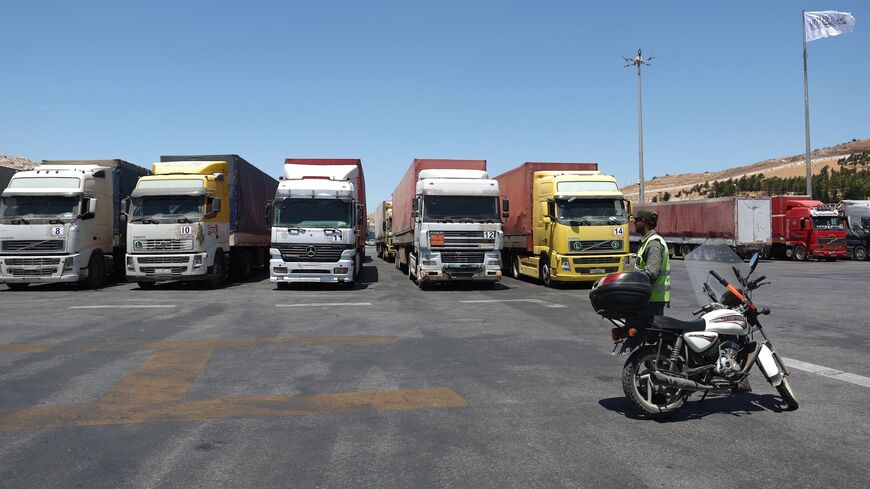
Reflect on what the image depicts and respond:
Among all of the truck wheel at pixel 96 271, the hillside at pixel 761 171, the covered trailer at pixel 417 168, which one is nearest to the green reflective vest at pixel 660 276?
the covered trailer at pixel 417 168

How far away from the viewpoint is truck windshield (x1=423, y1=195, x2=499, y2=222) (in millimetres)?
17234

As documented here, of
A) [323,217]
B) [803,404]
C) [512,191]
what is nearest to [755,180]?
[512,191]

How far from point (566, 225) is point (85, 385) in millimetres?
13348

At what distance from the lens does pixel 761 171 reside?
11288cm

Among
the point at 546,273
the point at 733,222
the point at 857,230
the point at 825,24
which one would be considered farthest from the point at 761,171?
the point at 546,273

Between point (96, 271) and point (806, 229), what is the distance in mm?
33254

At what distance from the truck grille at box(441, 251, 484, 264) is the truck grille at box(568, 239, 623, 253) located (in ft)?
8.46

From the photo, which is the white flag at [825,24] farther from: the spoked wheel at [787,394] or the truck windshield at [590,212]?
the spoked wheel at [787,394]

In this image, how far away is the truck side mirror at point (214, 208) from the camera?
1769 cm

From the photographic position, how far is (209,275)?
59.0 ft

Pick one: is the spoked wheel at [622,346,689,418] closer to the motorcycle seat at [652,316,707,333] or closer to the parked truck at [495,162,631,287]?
the motorcycle seat at [652,316,707,333]

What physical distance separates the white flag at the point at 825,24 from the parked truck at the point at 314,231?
36.1 metres

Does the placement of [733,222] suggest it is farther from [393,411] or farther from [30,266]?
[393,411]

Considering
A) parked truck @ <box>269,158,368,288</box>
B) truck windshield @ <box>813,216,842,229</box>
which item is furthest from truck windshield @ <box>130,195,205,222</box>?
truck windshield @ <box>813,216,842,229</box>
